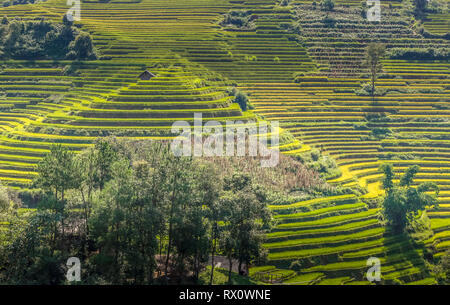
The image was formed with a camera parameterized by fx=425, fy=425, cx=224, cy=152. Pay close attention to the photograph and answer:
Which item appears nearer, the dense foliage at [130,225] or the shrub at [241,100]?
the dense foliage at [130,225]

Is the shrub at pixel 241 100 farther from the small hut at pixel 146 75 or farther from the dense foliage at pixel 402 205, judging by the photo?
the dense foliage at pixel 402 205

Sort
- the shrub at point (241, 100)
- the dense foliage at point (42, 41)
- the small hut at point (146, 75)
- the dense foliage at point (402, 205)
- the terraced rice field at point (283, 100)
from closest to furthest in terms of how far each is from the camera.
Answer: the terraced rice field at point (283, 100) → the dense foliage at point (402, 205) → the shrub at point (241, 100) → the small hut at point (146, 75) → the dense foliage at point (42, 41)

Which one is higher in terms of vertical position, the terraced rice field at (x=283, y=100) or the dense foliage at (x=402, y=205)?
the terraced rice field at (x=283, y=100)

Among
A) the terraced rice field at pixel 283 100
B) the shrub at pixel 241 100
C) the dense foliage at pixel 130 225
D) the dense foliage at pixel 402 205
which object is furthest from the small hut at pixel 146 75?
the dense foliage at pixel 402 205

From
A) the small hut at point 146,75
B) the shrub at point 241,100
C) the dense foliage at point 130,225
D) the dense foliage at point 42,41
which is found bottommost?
the dense foliage at point 130,225

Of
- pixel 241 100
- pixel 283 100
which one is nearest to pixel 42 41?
pixel 241 100

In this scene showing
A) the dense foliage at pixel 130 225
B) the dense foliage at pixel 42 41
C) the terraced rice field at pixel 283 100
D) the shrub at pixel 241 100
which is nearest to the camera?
the dense foliage at pixel 130 225

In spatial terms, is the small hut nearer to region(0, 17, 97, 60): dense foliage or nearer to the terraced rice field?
the terraced rice field
